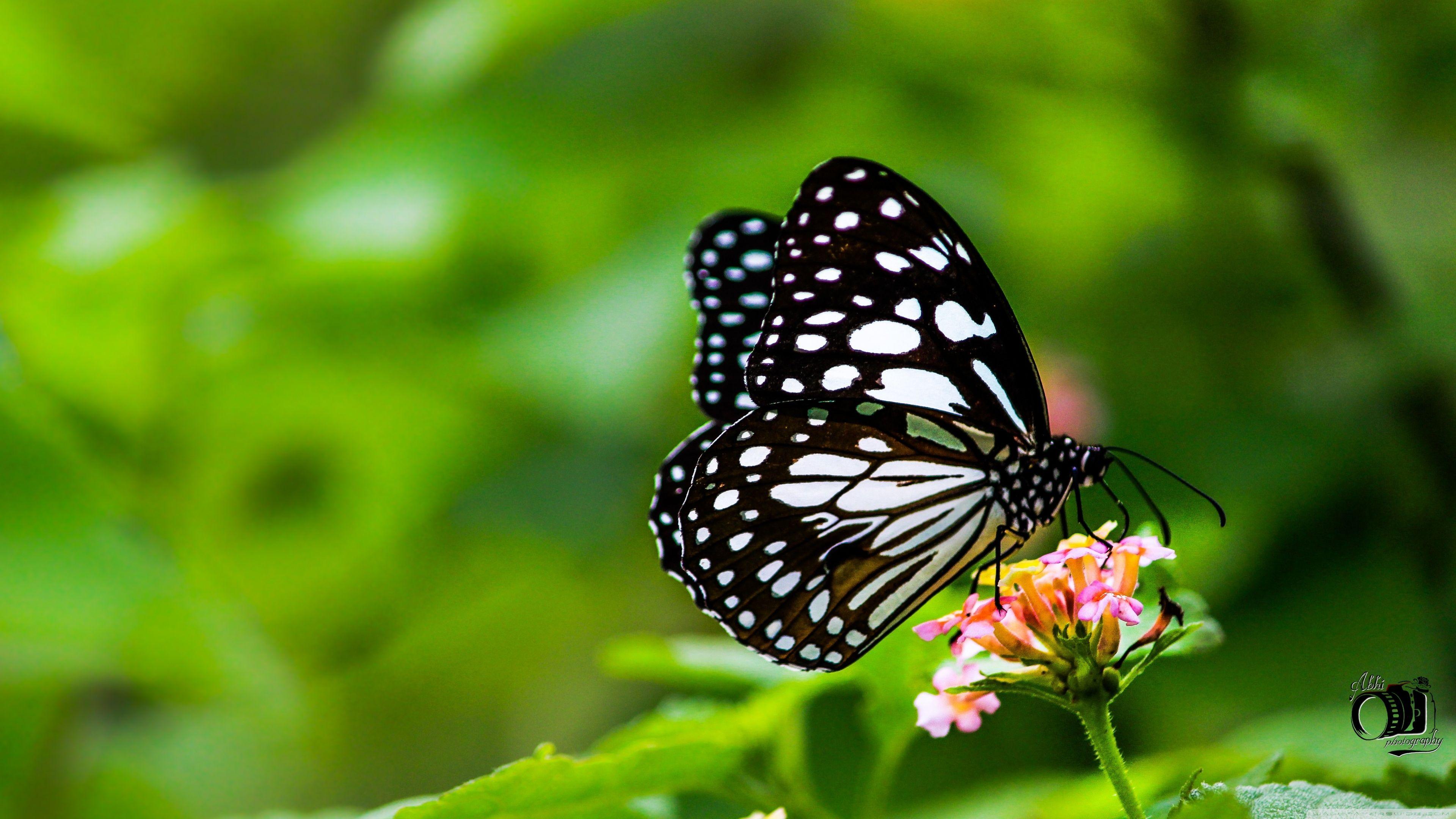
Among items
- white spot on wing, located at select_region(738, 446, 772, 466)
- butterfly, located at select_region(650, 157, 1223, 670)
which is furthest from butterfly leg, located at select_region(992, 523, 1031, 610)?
white spot on wing, located at select_region(738, 446, 772, 466)

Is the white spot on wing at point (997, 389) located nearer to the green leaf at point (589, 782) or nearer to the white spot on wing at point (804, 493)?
the white spot on wing at point (804, 493)

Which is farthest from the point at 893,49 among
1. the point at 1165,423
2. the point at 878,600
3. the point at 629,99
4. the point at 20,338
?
the point at 20,338

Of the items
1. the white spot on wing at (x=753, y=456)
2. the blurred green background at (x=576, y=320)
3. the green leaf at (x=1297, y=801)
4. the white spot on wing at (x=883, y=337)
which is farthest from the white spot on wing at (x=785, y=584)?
the green leaf at (x=1297, y=801)

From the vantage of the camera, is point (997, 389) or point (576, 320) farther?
point (576, 320)

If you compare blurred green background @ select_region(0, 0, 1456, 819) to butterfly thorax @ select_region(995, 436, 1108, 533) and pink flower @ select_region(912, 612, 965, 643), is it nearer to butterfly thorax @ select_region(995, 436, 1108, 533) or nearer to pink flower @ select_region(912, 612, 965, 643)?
butterfly thorax @ select_region(995, 436, 1108, 533)

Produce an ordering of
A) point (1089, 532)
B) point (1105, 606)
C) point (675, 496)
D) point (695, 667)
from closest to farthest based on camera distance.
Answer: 1. point (1105, 606)
2. point (1089, 532)
3. point (695, 667)
4. point (675, 496)

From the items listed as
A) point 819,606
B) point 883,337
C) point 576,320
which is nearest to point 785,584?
point 819,606

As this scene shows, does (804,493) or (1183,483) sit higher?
(804,493)

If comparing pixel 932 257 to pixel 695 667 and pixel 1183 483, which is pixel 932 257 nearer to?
pixel 1183 483
